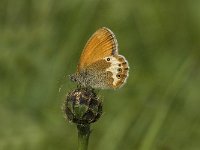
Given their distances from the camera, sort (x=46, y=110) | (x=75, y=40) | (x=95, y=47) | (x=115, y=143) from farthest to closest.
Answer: (x=75, y=40)
(x=46, y=110)
(x=115, y=143)
(x=95, y=47)

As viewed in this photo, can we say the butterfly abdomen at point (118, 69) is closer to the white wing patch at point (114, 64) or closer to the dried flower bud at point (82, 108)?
the white wing patch at point (114, 64)

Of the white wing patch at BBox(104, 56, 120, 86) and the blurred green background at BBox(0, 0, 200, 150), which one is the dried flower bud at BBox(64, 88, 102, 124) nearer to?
the white wing patch at BBox(104, 56, 120, 86)

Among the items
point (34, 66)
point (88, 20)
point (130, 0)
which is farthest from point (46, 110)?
point (130, 0)

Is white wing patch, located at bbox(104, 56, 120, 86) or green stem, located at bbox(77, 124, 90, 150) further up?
white wing patch, located at bbox(104, 56, 120, 86)

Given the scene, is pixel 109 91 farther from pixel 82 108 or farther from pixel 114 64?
pixel 82 108

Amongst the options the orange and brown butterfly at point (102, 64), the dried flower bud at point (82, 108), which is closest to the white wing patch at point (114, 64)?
the orange and brown butterfly at point (102, 64)

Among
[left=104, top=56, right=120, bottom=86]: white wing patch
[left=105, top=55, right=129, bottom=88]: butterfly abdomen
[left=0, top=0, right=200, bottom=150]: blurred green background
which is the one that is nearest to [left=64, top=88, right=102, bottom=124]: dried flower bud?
[left=105, top=55, right=129, bottom=88]: butterfly abdomen

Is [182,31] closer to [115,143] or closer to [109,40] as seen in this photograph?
[115,143]
